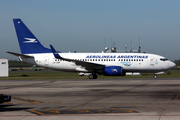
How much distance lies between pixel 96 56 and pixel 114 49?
3494cm

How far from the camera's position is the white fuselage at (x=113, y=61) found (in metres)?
41.8

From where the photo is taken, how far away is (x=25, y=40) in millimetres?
44531

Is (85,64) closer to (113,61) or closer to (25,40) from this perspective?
(113,61)

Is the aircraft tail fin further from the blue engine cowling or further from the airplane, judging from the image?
the blue engine cowling

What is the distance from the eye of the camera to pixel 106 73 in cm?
4091

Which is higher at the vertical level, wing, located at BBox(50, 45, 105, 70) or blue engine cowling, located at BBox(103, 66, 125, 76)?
wing, located at BBox(50, 45, 105, 70)

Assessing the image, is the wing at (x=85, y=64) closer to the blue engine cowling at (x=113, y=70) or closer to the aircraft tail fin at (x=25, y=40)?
the blue engine cowling at (x=113, y=70)

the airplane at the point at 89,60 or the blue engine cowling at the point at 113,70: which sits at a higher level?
the airplane at the point at 89,60

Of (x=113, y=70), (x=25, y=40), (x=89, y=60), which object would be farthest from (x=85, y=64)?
(x=25, y=40)

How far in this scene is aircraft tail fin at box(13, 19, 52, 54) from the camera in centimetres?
4450

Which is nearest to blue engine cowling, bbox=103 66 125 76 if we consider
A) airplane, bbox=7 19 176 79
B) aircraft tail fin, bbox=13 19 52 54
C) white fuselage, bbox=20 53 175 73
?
airplane, bbox=7 19 176 79

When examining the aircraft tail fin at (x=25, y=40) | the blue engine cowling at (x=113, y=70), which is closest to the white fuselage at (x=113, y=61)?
the aircraft tail fin at (x=25, y=40)

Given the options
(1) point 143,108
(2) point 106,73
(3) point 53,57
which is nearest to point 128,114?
(1) point 143,108

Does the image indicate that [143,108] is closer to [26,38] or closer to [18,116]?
[18,116]
